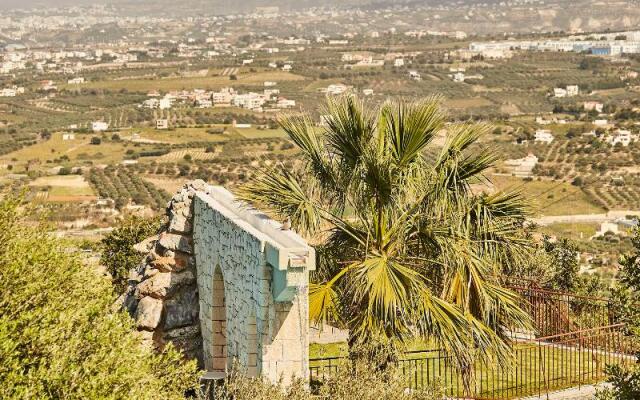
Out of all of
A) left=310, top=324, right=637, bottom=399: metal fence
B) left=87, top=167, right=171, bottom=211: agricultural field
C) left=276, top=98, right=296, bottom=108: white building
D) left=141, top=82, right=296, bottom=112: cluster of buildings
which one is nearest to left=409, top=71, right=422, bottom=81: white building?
left=141, top=82, right=296, bottom=112: cluster of buildings

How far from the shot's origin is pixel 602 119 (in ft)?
331

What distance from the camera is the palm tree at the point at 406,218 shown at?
12.2 metres

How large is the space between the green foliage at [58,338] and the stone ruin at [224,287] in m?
1.00

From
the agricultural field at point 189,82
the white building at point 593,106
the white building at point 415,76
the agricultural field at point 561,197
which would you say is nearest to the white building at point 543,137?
the agricultural field at point 561,197

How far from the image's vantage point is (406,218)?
41.5 ft

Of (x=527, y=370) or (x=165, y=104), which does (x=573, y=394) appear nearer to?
(x=527, y=370)

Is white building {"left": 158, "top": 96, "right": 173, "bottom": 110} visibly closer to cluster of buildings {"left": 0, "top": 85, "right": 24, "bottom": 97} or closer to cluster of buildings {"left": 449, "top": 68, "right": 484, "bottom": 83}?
cluster of buildings {"left": 0, "top": 85, "right": 24, "bottom": 97}

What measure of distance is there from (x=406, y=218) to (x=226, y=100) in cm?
11717

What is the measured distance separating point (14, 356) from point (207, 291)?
5.72m

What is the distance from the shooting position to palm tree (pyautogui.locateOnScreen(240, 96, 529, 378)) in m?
12.2

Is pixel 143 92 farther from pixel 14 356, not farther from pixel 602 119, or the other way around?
pixel 14 356

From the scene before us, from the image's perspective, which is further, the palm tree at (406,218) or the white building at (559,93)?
the white building at (559,93)

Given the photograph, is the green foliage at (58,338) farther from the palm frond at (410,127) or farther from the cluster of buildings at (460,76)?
the cluster of buildings at (460,76)

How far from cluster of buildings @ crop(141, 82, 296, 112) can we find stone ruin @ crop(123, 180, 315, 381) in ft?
345
